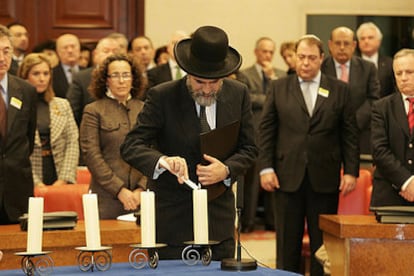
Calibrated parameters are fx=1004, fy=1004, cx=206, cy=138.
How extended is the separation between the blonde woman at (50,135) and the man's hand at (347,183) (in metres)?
1.80

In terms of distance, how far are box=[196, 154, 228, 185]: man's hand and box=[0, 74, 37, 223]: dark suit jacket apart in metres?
1.56

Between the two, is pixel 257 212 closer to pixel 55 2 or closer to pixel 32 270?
pixel 55 2

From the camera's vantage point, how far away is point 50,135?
22.6ft

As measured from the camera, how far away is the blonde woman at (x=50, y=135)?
6.80 m

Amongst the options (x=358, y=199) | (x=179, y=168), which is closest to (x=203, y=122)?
(x=179, y=168)

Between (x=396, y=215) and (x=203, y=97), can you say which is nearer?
(x=203, y=97)

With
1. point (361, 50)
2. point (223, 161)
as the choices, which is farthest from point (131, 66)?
point (361, 50)

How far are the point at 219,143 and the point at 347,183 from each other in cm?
232

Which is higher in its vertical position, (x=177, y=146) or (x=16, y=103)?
(x=16, y=103)

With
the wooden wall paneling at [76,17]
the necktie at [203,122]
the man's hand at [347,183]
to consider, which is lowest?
the man's hand at [347,183]

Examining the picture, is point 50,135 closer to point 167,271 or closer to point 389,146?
point 389,146

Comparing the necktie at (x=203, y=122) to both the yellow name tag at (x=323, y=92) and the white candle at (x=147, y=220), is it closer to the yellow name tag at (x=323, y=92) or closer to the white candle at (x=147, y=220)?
the white candle at (x=147, y=220)

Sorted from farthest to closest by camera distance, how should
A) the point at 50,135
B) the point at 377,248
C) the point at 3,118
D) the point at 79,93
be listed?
the point at 79,93 < the point at 50,135 < the point at 3,118 < the point at 377,248

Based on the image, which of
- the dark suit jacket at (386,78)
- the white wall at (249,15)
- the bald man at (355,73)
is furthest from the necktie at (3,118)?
the white wall at (249,15)
